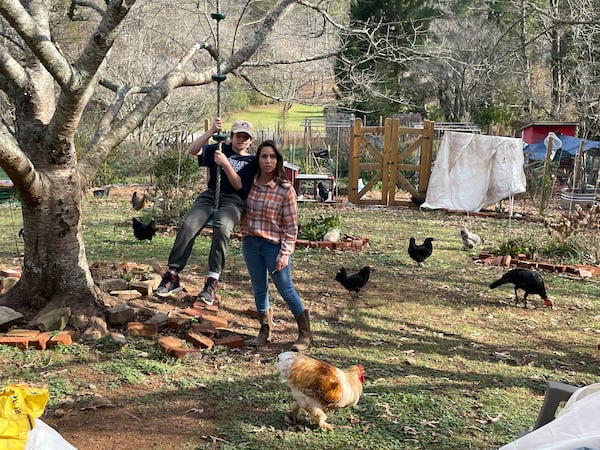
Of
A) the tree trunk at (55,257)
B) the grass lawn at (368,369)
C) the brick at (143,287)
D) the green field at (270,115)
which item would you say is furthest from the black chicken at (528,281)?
the green field at (270,115)

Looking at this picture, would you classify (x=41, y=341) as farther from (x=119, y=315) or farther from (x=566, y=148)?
(x=566, y=148)

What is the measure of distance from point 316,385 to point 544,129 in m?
19.1

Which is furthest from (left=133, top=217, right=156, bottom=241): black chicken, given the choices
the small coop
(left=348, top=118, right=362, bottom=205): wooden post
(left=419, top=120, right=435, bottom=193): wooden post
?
(left=419, top=120, right=435, bottom=193): wooden post

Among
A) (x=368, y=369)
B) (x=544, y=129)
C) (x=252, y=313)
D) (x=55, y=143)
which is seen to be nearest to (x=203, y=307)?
(x=252, y=313)

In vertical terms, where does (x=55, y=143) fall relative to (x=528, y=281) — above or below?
above

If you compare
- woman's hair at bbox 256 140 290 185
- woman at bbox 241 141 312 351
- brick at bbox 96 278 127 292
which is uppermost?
woman's hair at bbox 256 140 290 185

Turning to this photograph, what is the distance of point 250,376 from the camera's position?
427 cm

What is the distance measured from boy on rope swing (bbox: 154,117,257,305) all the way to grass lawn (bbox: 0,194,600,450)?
0.62 meters

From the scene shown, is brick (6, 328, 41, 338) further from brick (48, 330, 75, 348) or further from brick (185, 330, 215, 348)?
brick (185, 330, 215, 348)

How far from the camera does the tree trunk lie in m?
4.65

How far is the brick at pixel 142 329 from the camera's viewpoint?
15.6 feet

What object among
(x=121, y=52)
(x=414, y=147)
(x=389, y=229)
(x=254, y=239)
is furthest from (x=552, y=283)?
(x=121, y=52)

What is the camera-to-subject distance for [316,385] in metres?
3.35

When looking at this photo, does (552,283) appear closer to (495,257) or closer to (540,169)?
(495,257)
